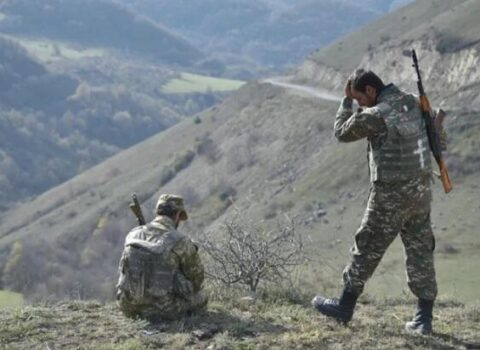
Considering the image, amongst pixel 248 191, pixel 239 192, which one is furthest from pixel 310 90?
pixel 248 191

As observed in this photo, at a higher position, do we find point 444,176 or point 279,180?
point 279,180

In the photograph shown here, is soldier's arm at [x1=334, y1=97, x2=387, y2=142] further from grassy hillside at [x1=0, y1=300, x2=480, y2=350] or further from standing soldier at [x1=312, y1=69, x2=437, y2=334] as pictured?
grassy hillside at [x1=0, y1=300, x2=480, y2=350]

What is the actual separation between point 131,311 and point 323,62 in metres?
74.0

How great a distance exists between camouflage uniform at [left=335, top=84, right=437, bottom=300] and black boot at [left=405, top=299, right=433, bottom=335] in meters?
0.08

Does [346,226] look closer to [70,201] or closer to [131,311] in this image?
[131,311]

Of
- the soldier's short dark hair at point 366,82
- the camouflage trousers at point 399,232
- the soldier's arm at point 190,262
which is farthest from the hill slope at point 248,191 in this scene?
the soldier's short dark hair at point 366,82

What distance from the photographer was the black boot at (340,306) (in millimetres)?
6339

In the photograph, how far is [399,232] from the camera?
20.2 ft

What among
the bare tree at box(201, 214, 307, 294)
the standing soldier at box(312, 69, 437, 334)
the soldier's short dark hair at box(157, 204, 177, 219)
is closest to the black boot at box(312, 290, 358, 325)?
the standing soldier at box(312, 69, 437, 334)

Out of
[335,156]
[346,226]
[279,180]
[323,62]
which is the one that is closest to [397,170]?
[346,226]

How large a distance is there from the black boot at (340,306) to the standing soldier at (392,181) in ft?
0.12

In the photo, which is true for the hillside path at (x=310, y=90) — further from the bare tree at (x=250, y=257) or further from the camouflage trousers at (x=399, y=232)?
the camouflage trousers at (x=399, y=232)

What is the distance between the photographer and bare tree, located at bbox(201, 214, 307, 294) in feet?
28.5

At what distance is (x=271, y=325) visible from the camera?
6680 millimetres
